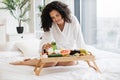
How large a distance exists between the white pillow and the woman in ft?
1.68

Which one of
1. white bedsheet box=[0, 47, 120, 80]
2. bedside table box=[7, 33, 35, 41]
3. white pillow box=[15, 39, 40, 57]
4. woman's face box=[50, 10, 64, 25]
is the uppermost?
woman's face box=[50, 10, 64, 25]

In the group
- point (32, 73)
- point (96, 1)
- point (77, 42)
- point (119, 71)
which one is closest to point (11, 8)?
point (96, 1)

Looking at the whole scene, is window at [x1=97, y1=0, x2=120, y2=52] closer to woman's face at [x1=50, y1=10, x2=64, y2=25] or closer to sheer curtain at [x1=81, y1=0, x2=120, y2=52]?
sheer curtain at [x1=81, y1=0, x2=120, y2=52]

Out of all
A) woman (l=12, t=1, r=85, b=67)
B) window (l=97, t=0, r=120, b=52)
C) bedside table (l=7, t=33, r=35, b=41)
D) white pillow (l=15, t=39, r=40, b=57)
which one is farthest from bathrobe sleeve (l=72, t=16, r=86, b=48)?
bedside table (l=7, t=33, r=35, b=41)

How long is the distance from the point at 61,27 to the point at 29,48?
648 mm

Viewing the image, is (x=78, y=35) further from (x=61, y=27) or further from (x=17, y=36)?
(x=17, y=36)

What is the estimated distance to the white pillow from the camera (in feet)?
9.44

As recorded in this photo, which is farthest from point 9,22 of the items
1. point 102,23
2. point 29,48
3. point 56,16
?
point 56,16

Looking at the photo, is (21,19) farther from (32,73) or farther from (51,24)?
(32,73)

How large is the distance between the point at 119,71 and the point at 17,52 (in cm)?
155

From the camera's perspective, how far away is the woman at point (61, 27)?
2381 mm

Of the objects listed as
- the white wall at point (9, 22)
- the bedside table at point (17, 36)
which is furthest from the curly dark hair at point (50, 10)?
the white wall at point (9, 22)

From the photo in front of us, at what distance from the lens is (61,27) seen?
2.50 meters

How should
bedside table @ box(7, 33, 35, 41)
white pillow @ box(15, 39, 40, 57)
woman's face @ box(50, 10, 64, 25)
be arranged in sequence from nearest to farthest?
1. woman's face @ box(50, 10, 64, 25)
2. white pillow @ box(15, 39, 40, 57)
3. bedside table @ box(7, 33, 35, 41)
